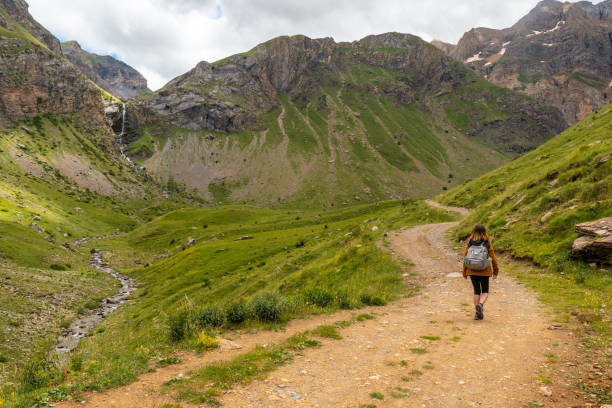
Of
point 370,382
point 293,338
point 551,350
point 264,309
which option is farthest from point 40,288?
point 551,350

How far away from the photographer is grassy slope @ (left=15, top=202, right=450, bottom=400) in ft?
46.2

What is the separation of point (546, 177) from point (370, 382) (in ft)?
110

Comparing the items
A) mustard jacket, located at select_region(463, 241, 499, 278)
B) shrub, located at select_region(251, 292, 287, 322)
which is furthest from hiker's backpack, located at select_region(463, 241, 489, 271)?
shrub, located at select_region(251, 292, 287, 322)

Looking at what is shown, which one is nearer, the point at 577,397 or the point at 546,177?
the point at 577,397

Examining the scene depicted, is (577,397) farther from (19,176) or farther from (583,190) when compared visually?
(19,176)

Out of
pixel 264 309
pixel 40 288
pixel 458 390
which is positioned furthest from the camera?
pixel 40 288

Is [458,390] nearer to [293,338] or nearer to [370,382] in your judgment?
[370,382]

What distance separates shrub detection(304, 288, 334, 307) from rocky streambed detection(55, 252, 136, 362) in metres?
16.2

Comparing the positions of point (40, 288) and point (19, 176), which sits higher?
point (19, 176)

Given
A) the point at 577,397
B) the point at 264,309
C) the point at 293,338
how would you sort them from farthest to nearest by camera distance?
1. the point at 264,309
2. the point at 293,338
3. the point at 577,397

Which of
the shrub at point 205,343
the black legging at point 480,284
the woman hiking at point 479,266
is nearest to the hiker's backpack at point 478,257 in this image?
the woman hiking at point 479,266

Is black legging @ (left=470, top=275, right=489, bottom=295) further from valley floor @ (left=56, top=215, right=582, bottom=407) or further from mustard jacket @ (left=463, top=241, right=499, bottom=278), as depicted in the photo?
valley floor @ (left=56, top=215, right=582, bottom=407)

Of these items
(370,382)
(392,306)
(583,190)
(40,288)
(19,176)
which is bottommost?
(40,288)

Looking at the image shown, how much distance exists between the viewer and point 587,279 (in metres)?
15.2
